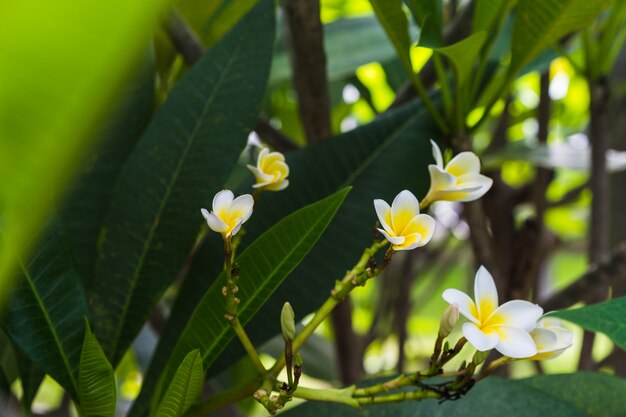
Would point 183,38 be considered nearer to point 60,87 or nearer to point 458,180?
point 458,180

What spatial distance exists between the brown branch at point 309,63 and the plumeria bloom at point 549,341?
0.28m

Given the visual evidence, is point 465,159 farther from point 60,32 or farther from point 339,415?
point 60,32

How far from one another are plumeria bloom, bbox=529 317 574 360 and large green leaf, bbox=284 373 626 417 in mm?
98

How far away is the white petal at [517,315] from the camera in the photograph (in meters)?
0.29

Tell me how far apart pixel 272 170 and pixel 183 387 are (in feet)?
0.42

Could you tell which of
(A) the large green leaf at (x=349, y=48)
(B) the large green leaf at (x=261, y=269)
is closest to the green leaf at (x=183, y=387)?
(B) the large green leaf at (x=261, y=269)

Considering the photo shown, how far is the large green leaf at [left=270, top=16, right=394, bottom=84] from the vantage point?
65 centimetres

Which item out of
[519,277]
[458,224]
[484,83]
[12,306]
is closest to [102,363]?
[12,306]

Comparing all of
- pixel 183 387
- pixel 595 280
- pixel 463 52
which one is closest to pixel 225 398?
pixel 183 387

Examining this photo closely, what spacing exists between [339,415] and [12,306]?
20 cm

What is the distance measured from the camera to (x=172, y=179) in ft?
1.42

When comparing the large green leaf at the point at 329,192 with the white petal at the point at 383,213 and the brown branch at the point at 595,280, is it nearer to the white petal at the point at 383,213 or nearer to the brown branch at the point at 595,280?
the white petal at the point at 383,213

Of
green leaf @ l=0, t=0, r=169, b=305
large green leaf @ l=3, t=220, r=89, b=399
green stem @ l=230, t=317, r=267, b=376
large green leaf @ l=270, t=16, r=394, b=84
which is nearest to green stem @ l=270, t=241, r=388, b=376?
green stem @ l=230, t=317, r=267, b=376

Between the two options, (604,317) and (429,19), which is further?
(429,19)
